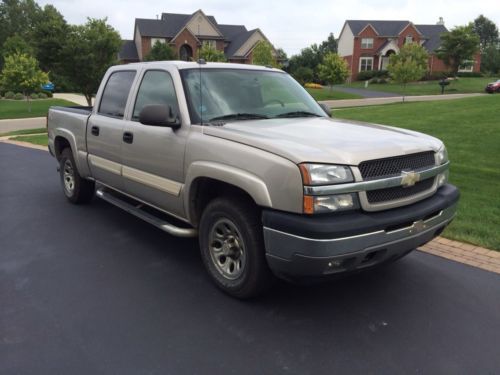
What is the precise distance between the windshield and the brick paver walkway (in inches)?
→ 72.8

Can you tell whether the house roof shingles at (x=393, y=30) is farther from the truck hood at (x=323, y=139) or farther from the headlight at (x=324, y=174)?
the headlight at (x=324, y=174)

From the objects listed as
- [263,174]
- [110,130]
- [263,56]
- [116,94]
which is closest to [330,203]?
[263,174]

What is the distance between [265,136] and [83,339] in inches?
75.9

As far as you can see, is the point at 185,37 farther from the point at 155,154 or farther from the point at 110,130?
the point at 155,154

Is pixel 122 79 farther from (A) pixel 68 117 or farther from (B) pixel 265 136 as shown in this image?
(B) pixel 265 136

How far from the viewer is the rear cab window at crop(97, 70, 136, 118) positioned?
5.02 metres

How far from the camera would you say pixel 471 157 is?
8.68 meters

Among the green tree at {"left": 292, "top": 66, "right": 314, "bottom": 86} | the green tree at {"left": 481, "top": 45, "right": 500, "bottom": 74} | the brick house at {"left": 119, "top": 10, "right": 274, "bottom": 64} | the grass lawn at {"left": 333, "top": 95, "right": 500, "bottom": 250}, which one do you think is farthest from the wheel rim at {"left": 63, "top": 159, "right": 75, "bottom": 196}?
the green tree at {"left": 481, "top": 45, "right": 500, "bottom": 74}

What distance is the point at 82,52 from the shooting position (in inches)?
778

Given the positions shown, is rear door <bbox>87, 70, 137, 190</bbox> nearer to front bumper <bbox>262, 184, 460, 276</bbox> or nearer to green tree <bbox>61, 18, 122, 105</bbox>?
front bumper <bbox>262, 184, 460, 276</bbox>

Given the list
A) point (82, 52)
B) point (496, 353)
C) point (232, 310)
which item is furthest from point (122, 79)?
point (82, 52)

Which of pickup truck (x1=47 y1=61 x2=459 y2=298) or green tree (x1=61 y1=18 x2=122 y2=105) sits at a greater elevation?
green tree (x1=61 y1=18 x2=122 y2=105)

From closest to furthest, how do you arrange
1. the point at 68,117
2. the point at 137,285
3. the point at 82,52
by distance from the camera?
the point at 137,285 → the point at 68,117 → the point at 82,52

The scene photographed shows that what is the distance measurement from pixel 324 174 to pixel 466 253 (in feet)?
8.14
